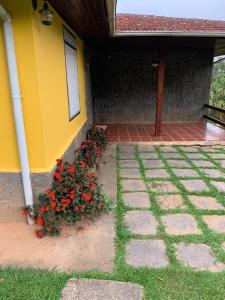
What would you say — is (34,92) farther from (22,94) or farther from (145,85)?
(145,85)

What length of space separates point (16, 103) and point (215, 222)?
2.31m

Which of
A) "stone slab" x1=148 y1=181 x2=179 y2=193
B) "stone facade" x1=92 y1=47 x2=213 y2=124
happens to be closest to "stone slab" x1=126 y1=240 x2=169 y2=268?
"stone slab" x1=148 y1=181 x2=179 y2=193

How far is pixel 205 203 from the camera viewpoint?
9.87ft

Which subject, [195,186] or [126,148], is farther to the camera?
[126,148]

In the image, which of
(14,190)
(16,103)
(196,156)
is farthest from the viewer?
(196,156)

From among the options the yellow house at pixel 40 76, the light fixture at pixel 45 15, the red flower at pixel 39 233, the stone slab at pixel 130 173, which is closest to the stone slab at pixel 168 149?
the yellow house at pixel 40 76

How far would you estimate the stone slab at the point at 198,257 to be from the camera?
2.02 meters

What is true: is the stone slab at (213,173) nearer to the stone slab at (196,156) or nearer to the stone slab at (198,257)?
the stone slab at (196,156)

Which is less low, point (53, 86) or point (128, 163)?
point (53, 86)

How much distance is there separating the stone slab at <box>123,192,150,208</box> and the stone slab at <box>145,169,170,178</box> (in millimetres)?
649

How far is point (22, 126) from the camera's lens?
2.31 m

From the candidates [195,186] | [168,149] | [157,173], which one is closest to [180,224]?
[195,186]

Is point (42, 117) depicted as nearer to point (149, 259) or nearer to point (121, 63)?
point (149, 259)

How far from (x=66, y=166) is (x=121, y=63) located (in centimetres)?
531
